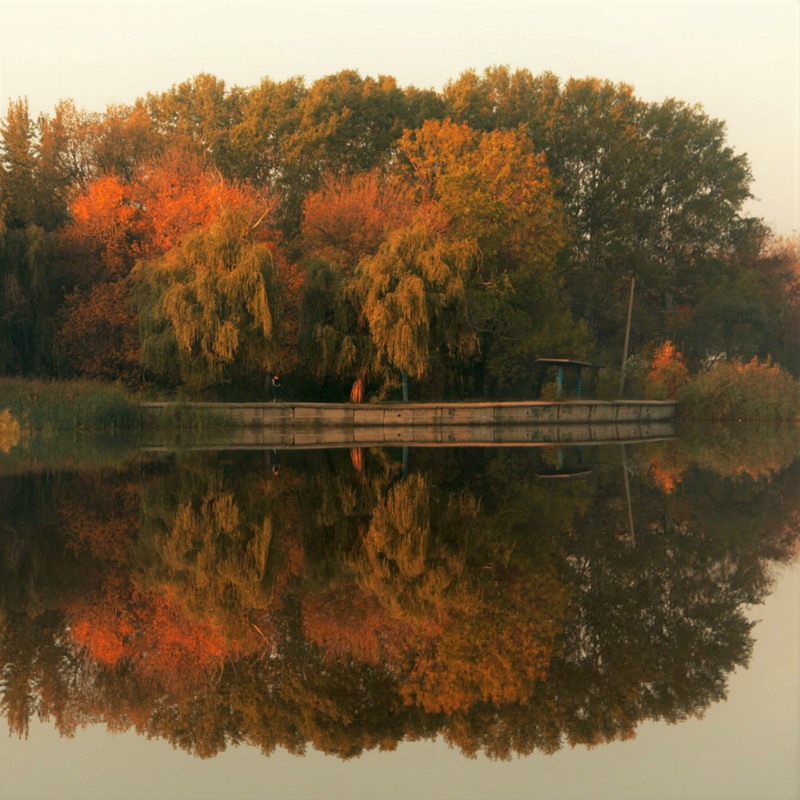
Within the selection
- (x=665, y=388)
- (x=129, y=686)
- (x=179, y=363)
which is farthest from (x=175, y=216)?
(x=129, y=686)

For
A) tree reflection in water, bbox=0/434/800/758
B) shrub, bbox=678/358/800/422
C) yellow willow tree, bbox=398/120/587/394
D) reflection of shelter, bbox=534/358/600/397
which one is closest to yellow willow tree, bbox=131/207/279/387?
yellow willow tree, bbox=398/120/587/394

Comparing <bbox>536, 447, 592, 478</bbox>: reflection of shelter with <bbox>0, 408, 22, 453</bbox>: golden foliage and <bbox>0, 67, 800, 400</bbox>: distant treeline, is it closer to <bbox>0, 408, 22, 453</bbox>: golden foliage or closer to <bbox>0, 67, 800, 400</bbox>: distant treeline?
<bbox>0, 67, 800, 400</bbox>: distant treeline

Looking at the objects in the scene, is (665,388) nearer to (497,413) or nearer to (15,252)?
(497,413)

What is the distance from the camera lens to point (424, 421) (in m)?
30.5

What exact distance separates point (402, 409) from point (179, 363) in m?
5.95

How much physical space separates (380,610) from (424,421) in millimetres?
23938

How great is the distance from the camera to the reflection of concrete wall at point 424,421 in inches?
1117

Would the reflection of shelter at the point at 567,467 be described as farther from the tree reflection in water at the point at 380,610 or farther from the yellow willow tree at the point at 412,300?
the yellow willow tree at the point at 412,300

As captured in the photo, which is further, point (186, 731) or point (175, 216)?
point (175, 216)

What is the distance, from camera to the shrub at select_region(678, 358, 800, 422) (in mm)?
34250

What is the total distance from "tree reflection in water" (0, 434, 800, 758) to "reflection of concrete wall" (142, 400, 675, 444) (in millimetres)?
14911

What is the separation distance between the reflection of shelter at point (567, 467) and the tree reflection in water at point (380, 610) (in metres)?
2.35

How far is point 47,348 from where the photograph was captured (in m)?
35.4

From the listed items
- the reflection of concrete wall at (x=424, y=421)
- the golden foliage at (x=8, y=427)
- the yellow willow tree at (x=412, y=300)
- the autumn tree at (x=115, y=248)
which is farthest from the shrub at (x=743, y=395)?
the golden foliage at (x=8, y=427)
